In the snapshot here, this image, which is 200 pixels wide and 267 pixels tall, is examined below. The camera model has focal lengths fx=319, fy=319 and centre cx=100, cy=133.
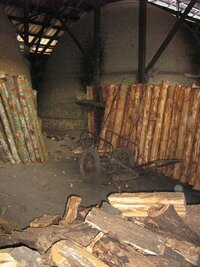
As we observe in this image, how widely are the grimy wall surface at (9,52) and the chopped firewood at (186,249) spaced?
6744 millimetres

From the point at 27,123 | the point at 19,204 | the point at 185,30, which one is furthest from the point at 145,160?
the point at 185,30

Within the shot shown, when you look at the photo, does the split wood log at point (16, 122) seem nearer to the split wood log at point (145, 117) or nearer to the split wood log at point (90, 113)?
the split wood log at point (145, 117)

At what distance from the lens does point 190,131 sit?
7133 millimetres

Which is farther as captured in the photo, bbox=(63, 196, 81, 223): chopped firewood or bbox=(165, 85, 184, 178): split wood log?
bbox=(165, 85, 184, 178): split wood log

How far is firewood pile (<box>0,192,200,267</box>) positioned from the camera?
3115 mm

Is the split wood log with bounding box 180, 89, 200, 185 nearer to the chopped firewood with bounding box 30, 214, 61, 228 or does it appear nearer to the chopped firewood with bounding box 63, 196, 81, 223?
the chopped firewood with bounding box 63, 196, 81, 223

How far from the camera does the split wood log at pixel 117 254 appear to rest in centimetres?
A: 313

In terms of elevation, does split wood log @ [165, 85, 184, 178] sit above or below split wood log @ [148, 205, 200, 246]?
above

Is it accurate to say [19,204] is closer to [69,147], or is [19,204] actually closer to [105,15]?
[69,147]

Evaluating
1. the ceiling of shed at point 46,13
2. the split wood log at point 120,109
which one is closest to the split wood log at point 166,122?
the split wood log at point 120,109

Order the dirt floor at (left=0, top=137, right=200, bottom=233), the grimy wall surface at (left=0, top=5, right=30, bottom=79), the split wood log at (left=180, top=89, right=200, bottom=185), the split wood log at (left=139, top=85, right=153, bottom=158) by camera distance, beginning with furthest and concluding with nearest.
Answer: the grimy wall surface at (left=0, top=5, right=30, bottom=79), the split wood log at (left=139, top=85, right=153, bottom=158), the split wood log at (left=180, top=89, right=200, bottom=185), the dirt floor at (left=0, top=137, right=200, bottom=233)

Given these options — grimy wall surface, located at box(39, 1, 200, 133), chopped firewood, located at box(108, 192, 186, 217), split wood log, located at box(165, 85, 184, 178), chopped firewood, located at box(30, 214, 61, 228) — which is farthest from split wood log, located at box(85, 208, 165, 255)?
grimy wall surface, located at box(39, 1, 200, 133)

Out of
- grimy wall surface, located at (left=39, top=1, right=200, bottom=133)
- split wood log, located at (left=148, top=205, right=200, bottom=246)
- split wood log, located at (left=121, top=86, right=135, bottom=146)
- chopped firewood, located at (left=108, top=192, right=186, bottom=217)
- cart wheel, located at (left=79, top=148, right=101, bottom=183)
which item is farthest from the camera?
grimy wall surface, located at (left=39, top=1, right=200, bottom=133)

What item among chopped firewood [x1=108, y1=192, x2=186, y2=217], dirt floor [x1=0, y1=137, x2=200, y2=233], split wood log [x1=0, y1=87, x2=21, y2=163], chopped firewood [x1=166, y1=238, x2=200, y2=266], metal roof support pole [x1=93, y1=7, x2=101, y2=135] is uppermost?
metal roof support pole [x1=93, y1=7, x2=101, y2=135]
